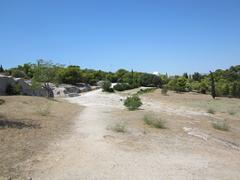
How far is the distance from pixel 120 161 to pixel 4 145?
12.2 feet

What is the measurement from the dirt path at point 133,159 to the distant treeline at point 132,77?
105 feet

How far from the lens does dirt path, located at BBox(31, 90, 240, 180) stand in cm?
751

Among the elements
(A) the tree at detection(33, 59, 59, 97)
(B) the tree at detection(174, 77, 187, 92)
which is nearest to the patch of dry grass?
(A) the tree at detection(33, 59, 59, 97)

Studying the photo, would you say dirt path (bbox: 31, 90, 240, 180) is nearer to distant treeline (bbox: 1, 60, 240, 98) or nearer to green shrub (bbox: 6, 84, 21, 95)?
green shrub (bbox: 6, 84, 21, 95)

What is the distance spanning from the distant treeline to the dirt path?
105 feet

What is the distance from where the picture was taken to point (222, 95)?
55.5 meters

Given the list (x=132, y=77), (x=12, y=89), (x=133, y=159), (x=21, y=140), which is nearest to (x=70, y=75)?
(x=132, y=77)

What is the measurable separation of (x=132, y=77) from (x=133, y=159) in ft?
234

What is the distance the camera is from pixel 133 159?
888 centimetres

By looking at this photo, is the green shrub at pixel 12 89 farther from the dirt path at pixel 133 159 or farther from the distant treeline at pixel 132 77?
the dirt path at pixel 133 159

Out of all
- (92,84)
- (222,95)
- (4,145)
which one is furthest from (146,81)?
(4,145)

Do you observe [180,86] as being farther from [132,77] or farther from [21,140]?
[21,140]

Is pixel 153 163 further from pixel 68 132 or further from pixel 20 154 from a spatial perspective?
pixel 68 132

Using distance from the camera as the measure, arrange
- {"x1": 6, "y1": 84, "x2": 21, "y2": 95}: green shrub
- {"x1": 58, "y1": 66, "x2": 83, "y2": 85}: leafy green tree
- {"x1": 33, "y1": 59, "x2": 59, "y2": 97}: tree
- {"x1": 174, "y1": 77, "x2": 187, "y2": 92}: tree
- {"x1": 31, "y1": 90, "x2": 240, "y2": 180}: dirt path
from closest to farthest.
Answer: {"x1": 31, "y1": 90, "x2": 240, "y2": 180}: dirt path → {"x1": 6, "y1": 84, "x2": 21, "y2": 95}: green shrub → {"x1": 33, "y1": 59, "x2": 59, "y2": 97}: tree → {"x1": 174, "y1": 77, "x2": 187, "y2": 92}: tree → {"x1": 58, "y1": 66, "x2": 83, "y2": 85}: leafy green tree
